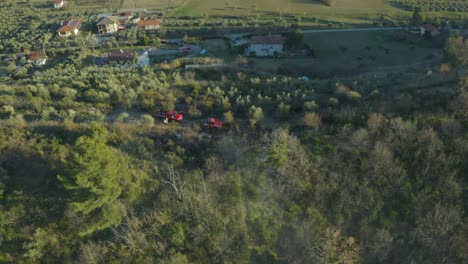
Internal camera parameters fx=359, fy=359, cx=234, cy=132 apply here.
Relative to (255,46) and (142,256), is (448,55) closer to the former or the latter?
(255,46)

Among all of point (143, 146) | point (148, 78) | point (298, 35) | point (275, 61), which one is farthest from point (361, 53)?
point (143, 146)

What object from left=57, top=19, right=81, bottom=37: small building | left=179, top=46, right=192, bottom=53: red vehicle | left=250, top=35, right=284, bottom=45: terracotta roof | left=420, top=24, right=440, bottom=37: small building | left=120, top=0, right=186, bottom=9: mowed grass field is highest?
left=120, top=0, right=186, bottom=9: mowed grass field

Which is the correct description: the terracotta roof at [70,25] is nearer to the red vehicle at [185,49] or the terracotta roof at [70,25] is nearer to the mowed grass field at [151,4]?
the mowed grass field at [151,4]

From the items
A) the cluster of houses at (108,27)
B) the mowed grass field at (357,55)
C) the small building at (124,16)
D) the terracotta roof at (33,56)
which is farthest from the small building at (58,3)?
the mowed grass field at (357,55)

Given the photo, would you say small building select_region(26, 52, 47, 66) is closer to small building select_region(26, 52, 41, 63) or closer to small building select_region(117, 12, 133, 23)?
small building select_region(26, 52, 41, 63)

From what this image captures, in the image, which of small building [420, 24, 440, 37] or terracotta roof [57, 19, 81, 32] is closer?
small building [420, 24, 440, 37]

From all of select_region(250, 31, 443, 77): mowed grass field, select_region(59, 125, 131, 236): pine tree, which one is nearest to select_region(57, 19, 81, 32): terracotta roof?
select_region(250, 31, 443, 77): mowed grass field
